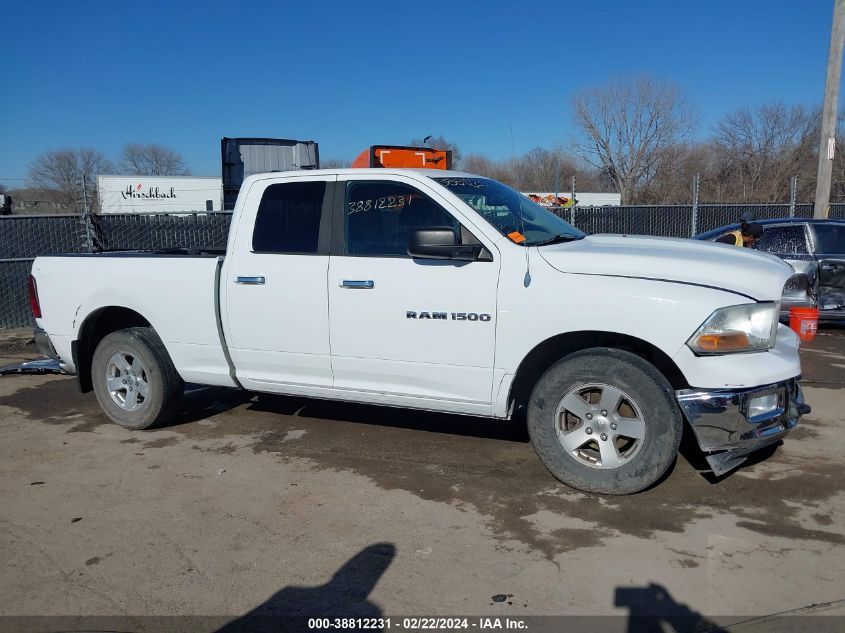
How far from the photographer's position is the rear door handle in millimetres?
5088

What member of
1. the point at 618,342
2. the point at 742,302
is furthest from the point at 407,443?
the point at 742,302

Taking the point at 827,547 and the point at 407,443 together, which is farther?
the point at 407,443

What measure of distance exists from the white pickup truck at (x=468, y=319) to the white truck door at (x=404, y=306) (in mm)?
11

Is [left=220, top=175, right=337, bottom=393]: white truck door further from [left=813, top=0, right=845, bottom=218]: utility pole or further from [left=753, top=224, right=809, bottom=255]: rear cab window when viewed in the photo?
[left=813, top=0, right=845, bottom=218]: utility pole

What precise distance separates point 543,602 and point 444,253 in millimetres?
2083

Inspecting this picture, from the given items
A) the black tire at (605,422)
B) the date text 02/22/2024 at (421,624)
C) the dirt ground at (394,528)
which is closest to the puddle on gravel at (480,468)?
the dirt ground at (394,528)

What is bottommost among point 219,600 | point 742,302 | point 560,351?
point 219,600

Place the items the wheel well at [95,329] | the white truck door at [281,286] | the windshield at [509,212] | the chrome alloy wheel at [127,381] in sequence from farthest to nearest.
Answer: the wheel well at [95,329]
the chrome alloy wheel at [127,381]
the white truck door at [281,286]
the windshield at [509,212]

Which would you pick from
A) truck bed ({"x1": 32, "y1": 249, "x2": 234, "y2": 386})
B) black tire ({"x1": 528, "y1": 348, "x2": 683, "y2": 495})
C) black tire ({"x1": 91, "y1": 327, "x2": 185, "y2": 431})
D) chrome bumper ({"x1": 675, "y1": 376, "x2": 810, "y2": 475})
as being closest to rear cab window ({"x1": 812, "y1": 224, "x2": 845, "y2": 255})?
chrome bumper ({"x1": 675, "y1": 376, "x2": 810, "y2": 475})

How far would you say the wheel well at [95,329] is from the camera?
5.94 meters

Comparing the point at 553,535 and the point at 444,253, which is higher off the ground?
the point at 444,253

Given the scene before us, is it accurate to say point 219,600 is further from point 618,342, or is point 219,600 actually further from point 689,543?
point 618,342

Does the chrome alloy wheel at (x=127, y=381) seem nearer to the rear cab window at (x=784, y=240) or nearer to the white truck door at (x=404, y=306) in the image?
the white truck door at (x=404, y=306)

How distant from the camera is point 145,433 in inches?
233
